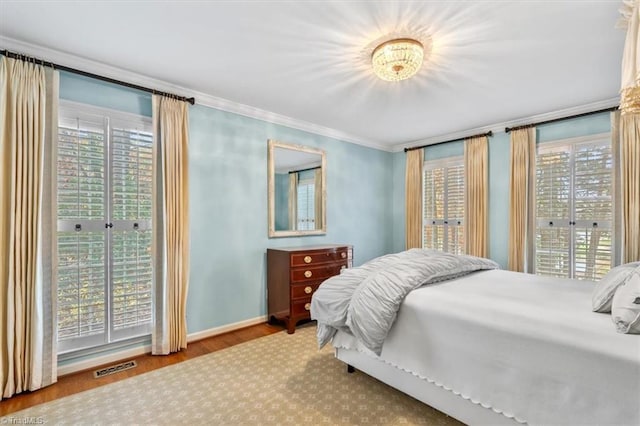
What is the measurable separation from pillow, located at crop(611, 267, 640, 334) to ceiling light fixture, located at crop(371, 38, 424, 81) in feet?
6.09

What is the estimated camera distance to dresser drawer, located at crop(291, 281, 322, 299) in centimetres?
347

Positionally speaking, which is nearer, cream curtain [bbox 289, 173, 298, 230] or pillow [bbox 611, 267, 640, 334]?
pillow [bbox 611, 267, 640, 334]

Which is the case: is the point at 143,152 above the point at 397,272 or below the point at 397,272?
above

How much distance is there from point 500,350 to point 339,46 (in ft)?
7.38

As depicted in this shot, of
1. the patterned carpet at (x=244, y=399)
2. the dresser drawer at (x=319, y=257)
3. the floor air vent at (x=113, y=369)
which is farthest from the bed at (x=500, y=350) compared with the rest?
the floor air vent at (x=113, y=369)

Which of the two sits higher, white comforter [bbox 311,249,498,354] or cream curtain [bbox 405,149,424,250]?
cream curtain [bbox 405,149,424,250]

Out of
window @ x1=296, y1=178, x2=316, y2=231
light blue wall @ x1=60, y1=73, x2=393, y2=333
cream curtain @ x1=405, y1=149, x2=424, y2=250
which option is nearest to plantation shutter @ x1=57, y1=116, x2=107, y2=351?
light blue wall @ x1=60, y1=73, x2=393, y2=333

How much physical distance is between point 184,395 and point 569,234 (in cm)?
438

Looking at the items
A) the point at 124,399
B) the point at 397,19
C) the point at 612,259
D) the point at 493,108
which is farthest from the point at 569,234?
the point at 124,399

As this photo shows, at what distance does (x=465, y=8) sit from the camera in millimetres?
1883

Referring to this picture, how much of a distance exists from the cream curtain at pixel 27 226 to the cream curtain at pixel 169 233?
0.75 meters

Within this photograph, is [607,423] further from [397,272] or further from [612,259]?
[612,259]

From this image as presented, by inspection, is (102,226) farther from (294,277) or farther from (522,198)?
(522,198)

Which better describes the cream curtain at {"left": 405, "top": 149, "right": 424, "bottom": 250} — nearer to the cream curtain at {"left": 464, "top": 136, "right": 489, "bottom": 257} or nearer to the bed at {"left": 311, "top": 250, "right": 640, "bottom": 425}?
the cream curtain at {"left": 464, "top": 136, "right": 489, "bottom": 257}
